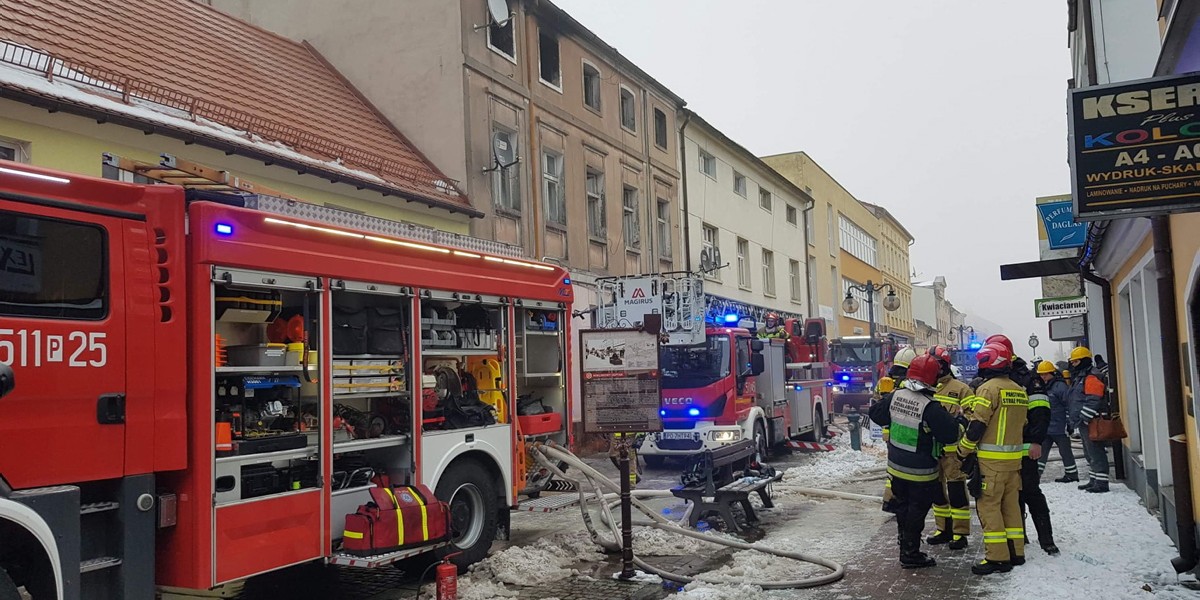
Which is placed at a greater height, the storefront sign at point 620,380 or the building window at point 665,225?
the building window at point 665,225

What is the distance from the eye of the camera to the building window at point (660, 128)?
24.0 metres

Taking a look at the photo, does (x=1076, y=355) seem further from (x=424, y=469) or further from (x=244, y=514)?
(x=244, y=514)

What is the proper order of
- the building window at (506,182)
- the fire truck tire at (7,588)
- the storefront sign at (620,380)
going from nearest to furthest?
1. the fire truck tire at (7,588)
2. the storefront sign at (620,380)
3. the building window at (506,182)

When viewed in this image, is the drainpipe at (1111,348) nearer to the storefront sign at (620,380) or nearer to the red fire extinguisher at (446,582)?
the storefront sign at (620,380)

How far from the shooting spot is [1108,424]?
991 centimetres

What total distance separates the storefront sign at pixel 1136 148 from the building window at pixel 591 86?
52.0ft

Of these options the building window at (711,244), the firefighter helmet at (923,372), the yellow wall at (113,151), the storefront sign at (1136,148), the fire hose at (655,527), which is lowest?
the fire hose at (655,527)

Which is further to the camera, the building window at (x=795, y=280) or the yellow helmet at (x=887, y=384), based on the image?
the building window at (x=795, y=280)

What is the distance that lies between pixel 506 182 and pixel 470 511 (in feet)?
32.4

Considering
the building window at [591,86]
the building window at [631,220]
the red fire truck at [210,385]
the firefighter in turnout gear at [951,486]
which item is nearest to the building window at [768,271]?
the building window at [631,220]

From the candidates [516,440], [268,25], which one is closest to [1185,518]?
[516,440]

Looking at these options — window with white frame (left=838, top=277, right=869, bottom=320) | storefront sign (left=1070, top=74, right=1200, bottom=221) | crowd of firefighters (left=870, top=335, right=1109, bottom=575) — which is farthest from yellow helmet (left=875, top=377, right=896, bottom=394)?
window with white frame (left=838, top=277, right=869, bottom=320)

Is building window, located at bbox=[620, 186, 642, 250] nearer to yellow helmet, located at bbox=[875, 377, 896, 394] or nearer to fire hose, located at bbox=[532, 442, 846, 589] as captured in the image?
yellow helmet, located at bbox=[875, 377, 896, 394]

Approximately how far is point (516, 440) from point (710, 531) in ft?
7.83
